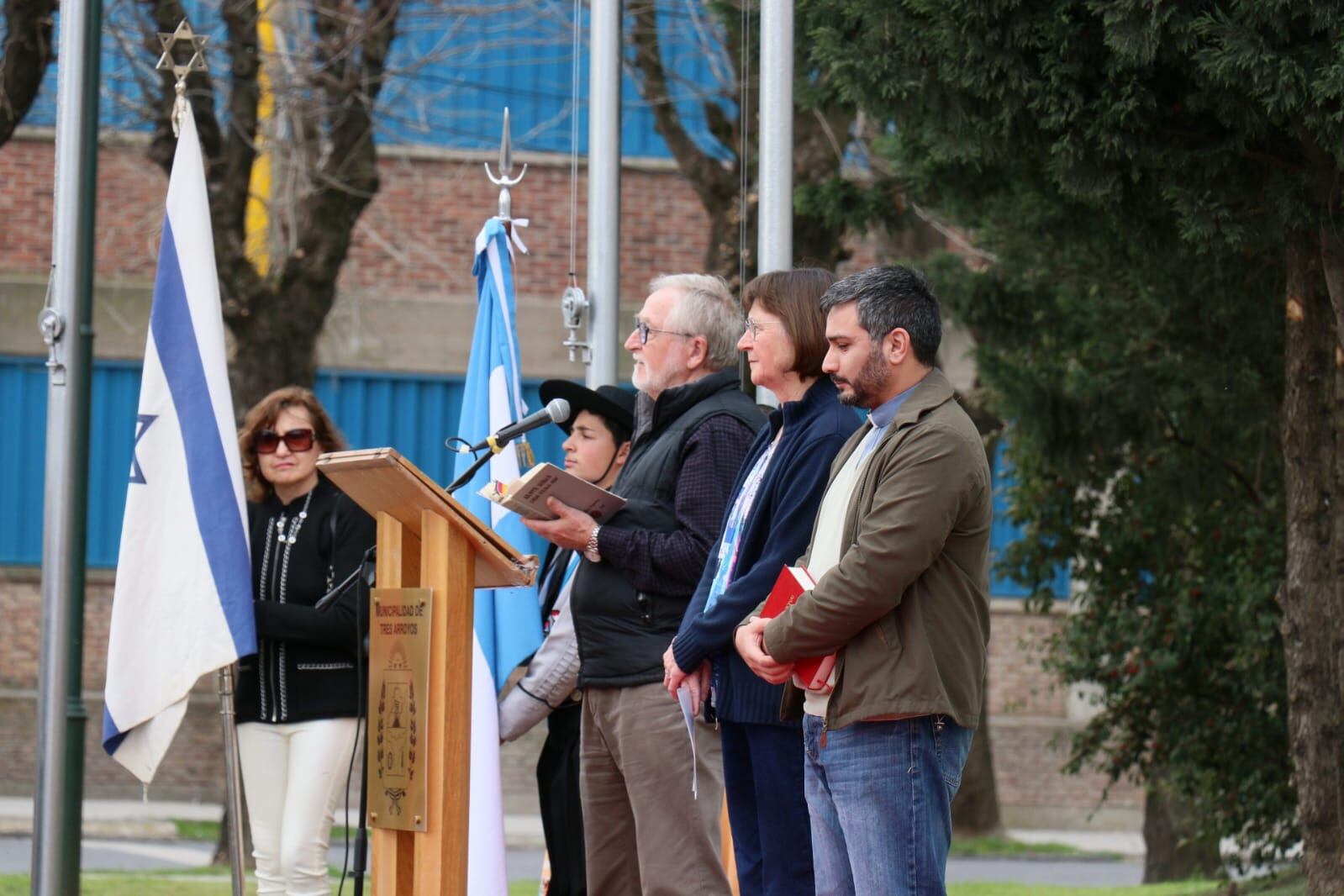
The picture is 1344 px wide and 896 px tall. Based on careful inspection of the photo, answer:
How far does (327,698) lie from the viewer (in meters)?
6.20

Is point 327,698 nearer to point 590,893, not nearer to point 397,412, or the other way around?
point 590,893

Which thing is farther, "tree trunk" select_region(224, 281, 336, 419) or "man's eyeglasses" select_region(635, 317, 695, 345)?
"tree trunk" select_region(224, 281, 336, 419)

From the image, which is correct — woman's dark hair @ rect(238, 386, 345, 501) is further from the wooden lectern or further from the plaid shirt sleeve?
the plaid shirt sleeve

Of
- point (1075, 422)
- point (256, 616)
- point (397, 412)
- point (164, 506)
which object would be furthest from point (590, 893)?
point (397, 412)

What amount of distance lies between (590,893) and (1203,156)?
3140 mm

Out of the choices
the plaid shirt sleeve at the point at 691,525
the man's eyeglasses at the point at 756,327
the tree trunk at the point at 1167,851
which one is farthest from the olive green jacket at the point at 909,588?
the tree trunk at the point at 1167,851

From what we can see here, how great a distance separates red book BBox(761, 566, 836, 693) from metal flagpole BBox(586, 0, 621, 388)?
327 centimetres

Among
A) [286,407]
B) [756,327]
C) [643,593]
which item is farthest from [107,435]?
[756,327]

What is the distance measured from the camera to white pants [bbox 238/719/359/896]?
607 centimetres

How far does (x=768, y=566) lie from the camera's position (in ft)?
15.3

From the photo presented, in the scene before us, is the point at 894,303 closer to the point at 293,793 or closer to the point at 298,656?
the point at 298,656

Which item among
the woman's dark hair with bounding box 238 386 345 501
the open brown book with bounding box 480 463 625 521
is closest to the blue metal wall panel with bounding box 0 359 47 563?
the woman's dark hair with bounding box 238 386 345 501

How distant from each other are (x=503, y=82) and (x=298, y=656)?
12.0m

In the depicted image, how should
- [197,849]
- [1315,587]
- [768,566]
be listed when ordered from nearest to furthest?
[768,566], [1315,587], [197,849]
